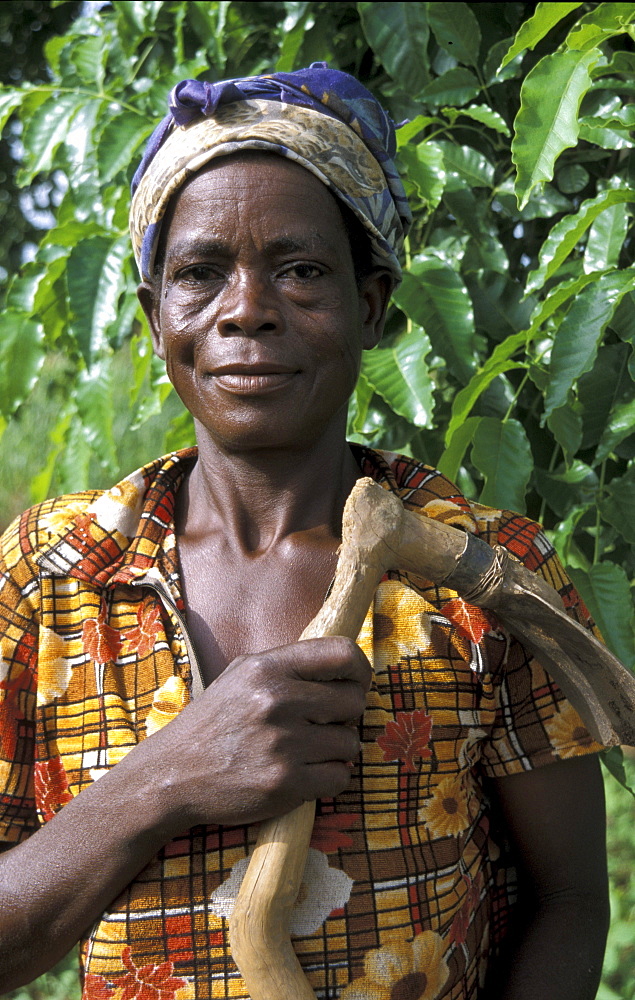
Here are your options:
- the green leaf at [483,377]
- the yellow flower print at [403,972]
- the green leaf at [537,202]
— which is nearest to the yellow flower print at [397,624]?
the yellow flower print at [403,972]

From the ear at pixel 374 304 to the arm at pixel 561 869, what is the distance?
66 cm

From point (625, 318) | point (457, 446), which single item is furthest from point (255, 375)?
point (625, 318)

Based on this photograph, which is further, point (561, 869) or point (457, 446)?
point (457, 446)

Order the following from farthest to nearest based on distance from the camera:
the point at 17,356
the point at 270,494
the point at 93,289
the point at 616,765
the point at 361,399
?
the point at 17,356 < the point at 93,289 < the point at 361,399 < the point at 616,765 < the point at 270,494

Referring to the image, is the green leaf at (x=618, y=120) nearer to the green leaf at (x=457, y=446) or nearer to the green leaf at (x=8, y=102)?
the green leaf at (x=457, y=446)

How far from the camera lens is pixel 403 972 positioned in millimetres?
1267

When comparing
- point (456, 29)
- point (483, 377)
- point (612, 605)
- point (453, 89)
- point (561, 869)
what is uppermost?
point (456, 29)

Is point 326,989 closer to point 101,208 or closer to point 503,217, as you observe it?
point 503,217

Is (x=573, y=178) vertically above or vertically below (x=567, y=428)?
above

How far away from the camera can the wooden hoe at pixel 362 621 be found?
1.14 metres

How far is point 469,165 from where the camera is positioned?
2.03m

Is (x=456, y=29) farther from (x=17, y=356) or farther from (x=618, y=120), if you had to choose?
(x=17, y=356)

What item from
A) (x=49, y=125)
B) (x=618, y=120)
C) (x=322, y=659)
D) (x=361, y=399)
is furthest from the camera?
(x=49, y=125)

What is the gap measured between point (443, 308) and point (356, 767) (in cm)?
96
